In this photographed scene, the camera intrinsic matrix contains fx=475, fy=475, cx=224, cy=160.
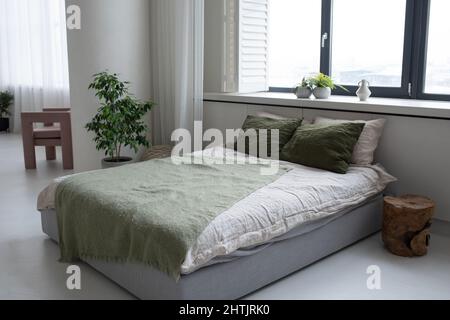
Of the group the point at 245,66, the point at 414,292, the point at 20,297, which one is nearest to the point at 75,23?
the point at 245,66

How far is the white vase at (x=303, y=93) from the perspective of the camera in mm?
3844

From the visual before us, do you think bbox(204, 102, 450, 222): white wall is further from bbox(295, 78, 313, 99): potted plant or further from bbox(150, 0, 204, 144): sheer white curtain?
bbox(150, 0, 204, 144): sheer white curtain

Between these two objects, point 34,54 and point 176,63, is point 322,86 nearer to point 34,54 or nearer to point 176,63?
point 176,63

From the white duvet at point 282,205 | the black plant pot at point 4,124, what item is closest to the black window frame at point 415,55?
the white duvet at point 282,205

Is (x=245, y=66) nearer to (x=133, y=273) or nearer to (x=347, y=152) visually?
(x=347, y=152)

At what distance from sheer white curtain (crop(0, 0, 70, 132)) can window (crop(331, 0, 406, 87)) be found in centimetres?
424

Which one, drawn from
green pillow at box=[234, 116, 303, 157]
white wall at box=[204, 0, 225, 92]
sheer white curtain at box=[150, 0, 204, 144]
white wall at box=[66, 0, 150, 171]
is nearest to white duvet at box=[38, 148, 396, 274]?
green pillow at box=[234, 116, 303, 157]

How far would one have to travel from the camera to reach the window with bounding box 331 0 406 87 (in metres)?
3.67

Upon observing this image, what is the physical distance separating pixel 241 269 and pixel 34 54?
6.01 metres

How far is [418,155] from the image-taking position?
315 cm

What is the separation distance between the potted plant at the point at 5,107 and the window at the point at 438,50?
619 cm

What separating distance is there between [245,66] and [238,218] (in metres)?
2.38
